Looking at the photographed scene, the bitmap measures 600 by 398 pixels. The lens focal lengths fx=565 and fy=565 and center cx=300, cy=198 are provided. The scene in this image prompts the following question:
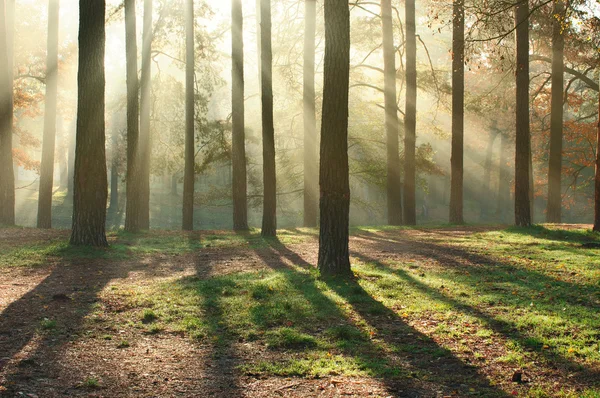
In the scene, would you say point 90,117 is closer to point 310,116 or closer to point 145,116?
point 145,116

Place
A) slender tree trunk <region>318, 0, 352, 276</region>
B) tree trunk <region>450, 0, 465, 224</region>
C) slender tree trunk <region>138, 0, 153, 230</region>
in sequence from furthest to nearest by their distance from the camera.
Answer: tree trunk <region>450, 0, 465, 224</region>
slender tree trunk <region>138, 0, 153, 230</region>
slender tree trunk <region>318, 0, 352, 276</region>

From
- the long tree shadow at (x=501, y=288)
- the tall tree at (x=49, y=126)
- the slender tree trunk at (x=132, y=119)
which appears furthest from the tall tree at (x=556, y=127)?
the tall tree at (x=49, y=126)

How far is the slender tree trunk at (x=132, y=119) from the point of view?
55.3ft

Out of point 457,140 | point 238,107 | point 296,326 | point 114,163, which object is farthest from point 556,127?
point 114,163

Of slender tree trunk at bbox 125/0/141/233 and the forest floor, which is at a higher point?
slender tree trunk at bbox 125/0/141/233

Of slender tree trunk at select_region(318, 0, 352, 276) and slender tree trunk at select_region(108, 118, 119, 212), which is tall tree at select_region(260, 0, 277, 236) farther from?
slender tree trunk at select_region(108, 118, 119, 212)

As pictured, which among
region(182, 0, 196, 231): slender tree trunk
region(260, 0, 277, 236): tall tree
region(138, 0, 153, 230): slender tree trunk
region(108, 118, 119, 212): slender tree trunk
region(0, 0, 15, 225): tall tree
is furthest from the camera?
region(108, 118, 119, 212): slender tree trunk

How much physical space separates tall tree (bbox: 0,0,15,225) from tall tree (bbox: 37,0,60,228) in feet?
4.14

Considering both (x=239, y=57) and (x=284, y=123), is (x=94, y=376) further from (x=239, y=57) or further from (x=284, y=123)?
(x=284, y=123)

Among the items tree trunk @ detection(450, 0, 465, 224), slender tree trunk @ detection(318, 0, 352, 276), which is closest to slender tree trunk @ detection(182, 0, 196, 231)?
tree trunk @ detection(450, 0, 465, 224)

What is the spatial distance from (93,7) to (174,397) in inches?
370

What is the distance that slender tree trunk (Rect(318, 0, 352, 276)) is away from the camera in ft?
29.2

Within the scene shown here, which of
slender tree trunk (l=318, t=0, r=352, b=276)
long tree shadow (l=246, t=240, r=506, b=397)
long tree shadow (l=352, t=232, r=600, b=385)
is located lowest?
long tree shadow (l=246, t=240, r=506, b=397)

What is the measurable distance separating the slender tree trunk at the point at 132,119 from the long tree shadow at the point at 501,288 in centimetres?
789
